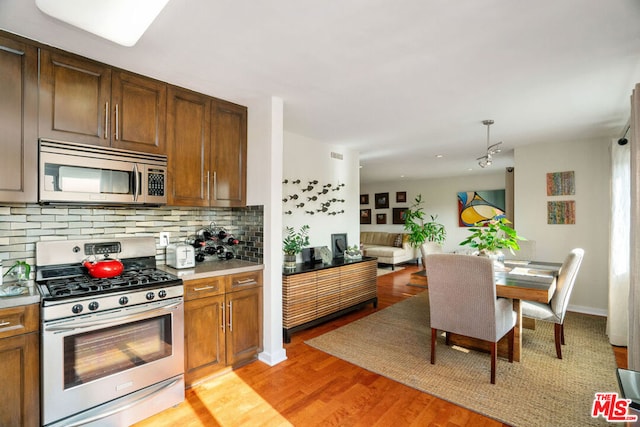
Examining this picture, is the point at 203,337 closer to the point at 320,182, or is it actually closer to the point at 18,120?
the point at 18,120

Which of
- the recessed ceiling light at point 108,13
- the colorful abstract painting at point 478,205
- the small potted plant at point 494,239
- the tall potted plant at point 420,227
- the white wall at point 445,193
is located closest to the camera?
the recessed ceiling light at point 108,13

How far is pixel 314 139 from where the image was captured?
14.3ft

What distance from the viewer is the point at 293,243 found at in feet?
11.8

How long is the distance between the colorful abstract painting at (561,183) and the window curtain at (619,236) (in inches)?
35.2

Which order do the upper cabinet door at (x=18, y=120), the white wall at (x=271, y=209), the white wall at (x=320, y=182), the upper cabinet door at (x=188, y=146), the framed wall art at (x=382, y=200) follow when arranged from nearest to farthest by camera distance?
the upper cabinet door at (x=18, y=120) → the upper cabinet door at (x=188, y=146) → the white wall at (x=271, y=209) → the white wall at (x=320, y=182) → the framed wall art at (x=382, y=200)

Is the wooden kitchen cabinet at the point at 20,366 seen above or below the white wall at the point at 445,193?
below

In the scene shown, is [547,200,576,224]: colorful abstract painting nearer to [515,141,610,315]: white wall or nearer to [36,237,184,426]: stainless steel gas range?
[515,141,610,315]: white wall

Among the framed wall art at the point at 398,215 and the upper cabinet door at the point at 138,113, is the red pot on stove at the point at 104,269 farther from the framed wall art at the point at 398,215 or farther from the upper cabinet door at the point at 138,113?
the framed wall art at the point at 398,215

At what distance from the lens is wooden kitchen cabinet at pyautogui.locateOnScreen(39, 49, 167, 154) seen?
6.52 feet

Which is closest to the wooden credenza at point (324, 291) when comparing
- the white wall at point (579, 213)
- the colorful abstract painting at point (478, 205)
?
the white wall at point (579, 213)

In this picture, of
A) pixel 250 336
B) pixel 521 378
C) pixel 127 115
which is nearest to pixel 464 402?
pixel 521 378

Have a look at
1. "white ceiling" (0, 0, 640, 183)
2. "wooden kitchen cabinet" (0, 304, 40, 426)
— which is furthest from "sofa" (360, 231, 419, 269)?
"wooden kitchen cabinet" (0, 304, 40, 426)

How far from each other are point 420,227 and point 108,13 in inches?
304

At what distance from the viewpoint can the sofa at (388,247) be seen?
7551 mm
